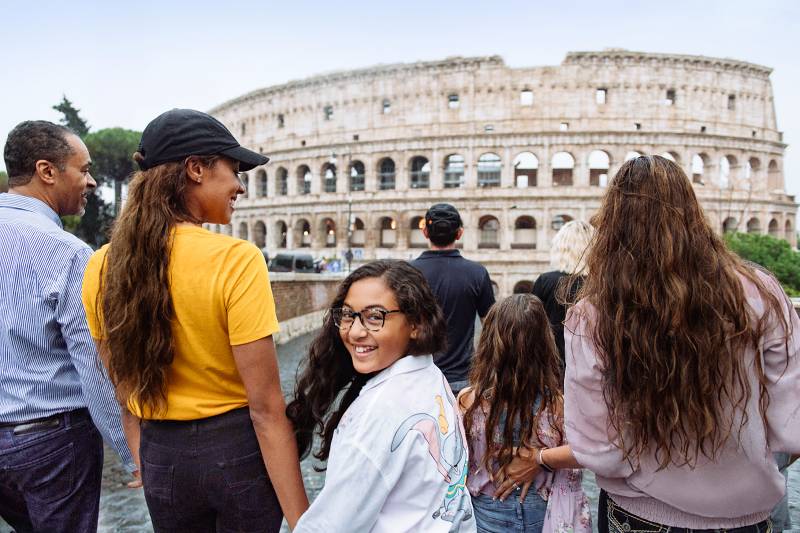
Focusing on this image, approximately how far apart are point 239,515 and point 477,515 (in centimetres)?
123

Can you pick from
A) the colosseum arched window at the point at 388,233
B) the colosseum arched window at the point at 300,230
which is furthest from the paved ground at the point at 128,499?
the colosseum arched window at the point at 300,230

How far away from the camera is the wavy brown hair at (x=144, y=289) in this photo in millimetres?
1604

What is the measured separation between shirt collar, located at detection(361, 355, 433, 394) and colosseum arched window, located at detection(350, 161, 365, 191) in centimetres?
3153

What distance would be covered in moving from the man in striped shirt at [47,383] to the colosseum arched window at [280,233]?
33565mm

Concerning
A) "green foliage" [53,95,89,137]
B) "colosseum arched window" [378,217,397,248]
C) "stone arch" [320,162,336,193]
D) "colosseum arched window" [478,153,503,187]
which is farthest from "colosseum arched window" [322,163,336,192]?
"green foliage" [53,95,89,137]

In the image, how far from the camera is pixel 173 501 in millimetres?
1696

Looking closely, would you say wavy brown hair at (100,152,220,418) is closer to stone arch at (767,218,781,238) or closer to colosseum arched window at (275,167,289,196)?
colosseum arched window at (275,167,289,196)

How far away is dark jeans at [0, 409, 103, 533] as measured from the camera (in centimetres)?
205

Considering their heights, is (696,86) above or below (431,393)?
above

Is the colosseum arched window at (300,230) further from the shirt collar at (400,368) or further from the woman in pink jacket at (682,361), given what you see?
the woman in pink jacket at (682,361)

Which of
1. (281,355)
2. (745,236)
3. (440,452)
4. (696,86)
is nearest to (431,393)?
(440,452)

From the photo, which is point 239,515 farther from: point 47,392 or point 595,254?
point 595,254

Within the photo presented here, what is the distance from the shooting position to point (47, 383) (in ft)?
6.94

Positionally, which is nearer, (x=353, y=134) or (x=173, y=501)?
(x=173, y=501)
